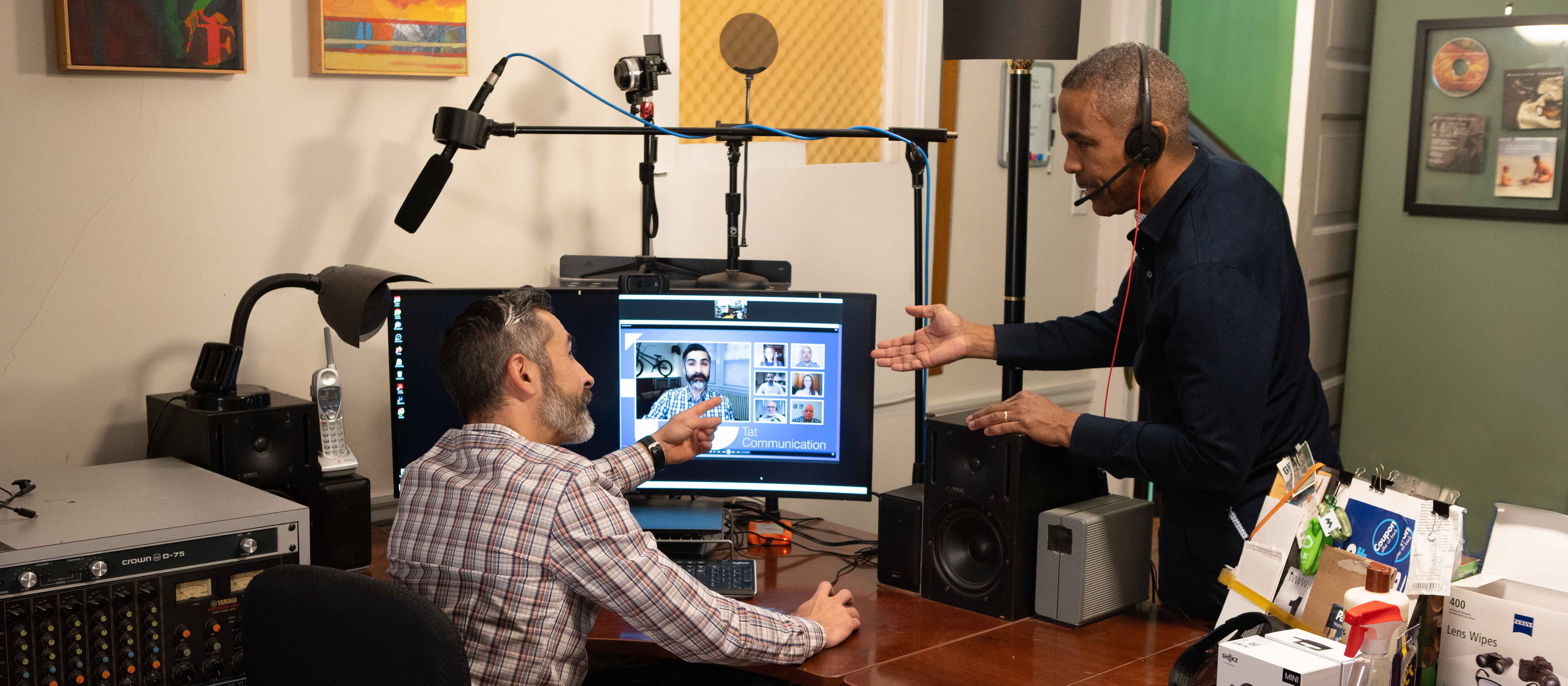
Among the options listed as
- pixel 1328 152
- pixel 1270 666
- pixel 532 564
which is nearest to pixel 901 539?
pixel 532 564

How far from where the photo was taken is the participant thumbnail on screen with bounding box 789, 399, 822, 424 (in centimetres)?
222

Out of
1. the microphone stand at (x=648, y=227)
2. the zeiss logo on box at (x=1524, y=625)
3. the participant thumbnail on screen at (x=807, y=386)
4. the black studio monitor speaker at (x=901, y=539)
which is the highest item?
the microphone stand at (x=648, y=227)

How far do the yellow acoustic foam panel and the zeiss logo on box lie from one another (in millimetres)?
1978

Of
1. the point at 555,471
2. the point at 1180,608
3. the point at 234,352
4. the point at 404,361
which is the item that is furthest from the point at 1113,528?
the point at 234,352

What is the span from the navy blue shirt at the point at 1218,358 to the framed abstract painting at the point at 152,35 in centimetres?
164

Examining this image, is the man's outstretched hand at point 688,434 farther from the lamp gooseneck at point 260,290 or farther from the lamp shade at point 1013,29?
the lamp shade at point 1013,29

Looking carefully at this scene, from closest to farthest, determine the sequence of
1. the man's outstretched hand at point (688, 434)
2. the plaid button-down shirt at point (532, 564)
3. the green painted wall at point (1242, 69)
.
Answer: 1. the plaid button-down shirt at point (532, 564)
2. the man's outstretched hand at point (688, 434)
3. the green painted wall at point (1242, 69)

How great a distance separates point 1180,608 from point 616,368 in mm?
1073

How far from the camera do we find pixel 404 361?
7.20ft

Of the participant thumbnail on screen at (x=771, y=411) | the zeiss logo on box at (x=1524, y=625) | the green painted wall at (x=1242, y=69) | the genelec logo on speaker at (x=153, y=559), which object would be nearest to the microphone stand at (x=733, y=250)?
the participant thumbnail on screen at (x=771, y=411)

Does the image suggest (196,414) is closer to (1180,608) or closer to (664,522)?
(664,522)

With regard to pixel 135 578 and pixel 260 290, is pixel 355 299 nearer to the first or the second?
pixel 260 290

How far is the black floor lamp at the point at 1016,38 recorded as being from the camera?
89.5 inches

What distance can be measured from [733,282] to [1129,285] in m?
0.77
